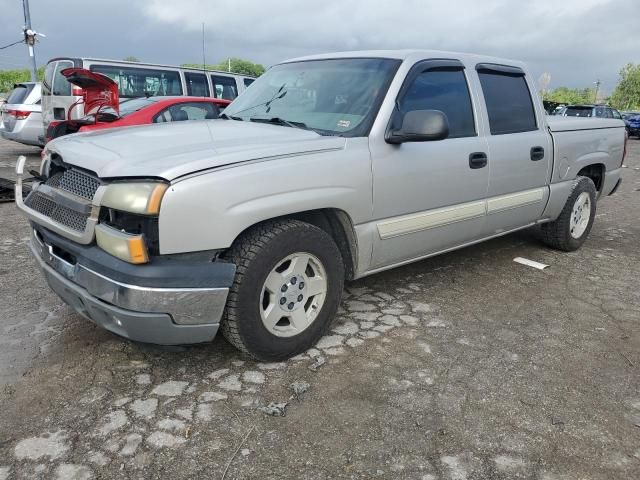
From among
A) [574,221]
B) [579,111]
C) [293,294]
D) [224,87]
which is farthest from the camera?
[579,111]

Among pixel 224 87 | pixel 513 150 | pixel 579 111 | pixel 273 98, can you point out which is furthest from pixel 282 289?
pixel 579 111

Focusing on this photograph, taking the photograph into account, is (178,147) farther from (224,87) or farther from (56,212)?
(224,87)

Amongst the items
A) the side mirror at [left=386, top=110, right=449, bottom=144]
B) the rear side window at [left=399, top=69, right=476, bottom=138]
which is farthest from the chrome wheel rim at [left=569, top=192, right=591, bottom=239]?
the side mirror at [left=386, top=110, right=449, bottom=144]

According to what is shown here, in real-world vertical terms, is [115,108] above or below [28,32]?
below

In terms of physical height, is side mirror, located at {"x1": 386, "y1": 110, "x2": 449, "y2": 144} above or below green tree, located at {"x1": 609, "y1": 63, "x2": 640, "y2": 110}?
below

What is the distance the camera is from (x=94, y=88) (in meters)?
8.08

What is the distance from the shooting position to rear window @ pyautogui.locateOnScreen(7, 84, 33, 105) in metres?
11.6

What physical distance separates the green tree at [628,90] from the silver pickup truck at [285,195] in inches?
2548

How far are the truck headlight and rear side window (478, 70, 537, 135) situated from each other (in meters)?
2.72

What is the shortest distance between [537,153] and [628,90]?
65.7m

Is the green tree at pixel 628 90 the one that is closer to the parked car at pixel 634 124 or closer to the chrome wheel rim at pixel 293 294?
the parked car at pixel 634 124

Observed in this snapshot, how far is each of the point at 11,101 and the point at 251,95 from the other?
10.1 m

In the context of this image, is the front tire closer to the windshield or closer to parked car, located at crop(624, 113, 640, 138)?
the windshield

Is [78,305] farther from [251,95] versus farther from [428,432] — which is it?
[251,95]
